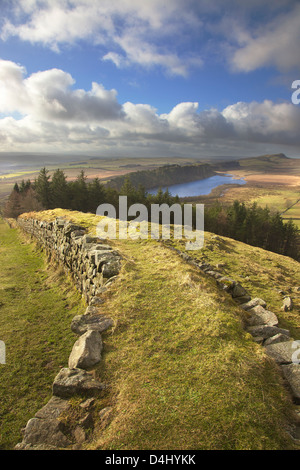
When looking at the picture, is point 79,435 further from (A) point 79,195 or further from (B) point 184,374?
(A) point 79,195

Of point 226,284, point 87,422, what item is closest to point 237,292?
point 226,284

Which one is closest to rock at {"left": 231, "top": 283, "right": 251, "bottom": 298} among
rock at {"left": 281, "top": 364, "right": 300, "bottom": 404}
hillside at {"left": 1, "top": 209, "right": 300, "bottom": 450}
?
hillside at {"left": 1, "top": 209, "right": 300, "bottom": 450}

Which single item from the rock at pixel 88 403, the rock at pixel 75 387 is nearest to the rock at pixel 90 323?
the rock at pixel 75 387

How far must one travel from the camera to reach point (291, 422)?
4410 mm

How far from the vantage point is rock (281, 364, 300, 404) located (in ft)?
16.3

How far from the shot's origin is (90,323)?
6.77 metres

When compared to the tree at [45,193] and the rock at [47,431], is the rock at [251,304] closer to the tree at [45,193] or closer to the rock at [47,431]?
the rock at [47,431]

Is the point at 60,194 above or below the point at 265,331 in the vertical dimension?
above

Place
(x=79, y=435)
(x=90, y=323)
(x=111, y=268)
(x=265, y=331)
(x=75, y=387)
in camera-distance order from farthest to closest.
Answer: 1. (x=111, y=268)
2. (x=265, y=331)
3. (x=90, y=323)
4. (x=75, y=387)
5. (x=79, y=435)

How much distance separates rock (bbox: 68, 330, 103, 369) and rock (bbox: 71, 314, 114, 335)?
32cm

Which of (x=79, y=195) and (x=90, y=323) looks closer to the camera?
(x=90, y=323)

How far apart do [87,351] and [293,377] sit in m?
5.13
